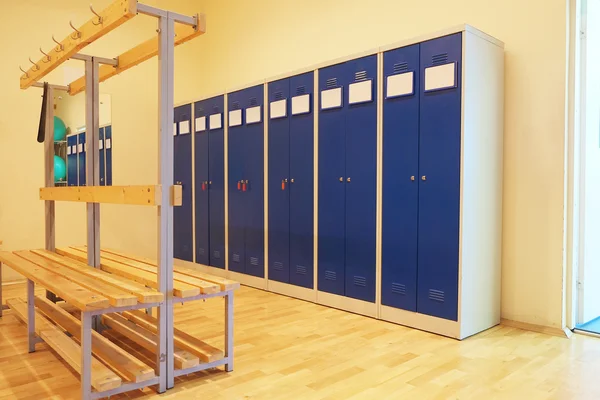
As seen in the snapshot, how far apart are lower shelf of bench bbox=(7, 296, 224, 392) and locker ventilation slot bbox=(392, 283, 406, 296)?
1.50m

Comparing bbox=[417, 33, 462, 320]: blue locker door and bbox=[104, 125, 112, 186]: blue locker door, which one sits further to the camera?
bbox=[104, 125, 112, 186]: blue locker door

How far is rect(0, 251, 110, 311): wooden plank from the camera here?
2.12m

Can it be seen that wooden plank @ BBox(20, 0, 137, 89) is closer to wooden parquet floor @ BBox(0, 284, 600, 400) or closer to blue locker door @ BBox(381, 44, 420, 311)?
wooden parquet floor @ BBox(0, 284, 600, 400)

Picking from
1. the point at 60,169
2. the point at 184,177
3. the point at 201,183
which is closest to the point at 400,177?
the point at 201,183

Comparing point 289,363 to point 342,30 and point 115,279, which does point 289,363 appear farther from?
point 342,30

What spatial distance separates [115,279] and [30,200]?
3276 millimetres

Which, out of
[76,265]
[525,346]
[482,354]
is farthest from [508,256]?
[76,265]

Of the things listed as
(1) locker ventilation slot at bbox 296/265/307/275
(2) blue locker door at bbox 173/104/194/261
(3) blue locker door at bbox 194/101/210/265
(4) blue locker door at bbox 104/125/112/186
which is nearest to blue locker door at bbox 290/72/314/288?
(1) locker ventilation slot at bbox 296/265/307/275

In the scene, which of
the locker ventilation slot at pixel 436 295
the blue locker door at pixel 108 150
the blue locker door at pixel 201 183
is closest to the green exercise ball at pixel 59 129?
the blue locker door at pixel 108 150

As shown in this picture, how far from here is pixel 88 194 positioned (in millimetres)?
2760

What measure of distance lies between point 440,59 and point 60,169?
375 cm

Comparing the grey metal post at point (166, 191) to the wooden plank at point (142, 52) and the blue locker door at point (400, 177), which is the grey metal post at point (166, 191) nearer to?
the wooden plank at point (142, 52)

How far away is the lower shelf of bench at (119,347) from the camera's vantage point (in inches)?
90.4

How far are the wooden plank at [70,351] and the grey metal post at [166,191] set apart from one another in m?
0.25
